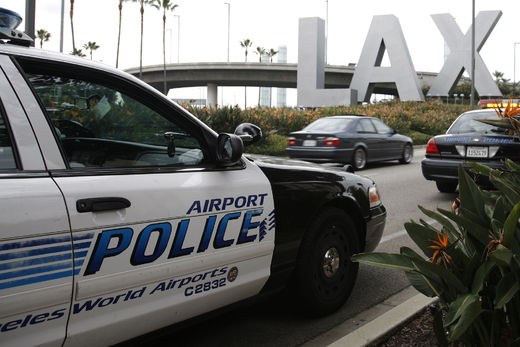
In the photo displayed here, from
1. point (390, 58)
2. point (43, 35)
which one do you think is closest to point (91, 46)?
point (43, 35)

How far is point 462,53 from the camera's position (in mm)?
50156

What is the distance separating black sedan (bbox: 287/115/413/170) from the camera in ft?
46.2

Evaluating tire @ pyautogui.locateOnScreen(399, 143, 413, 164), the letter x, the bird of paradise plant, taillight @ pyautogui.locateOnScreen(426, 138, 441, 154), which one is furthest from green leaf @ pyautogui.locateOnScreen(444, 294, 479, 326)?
the letter x

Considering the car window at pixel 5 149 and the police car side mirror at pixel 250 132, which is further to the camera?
the police car side mirror at pixel 250 132

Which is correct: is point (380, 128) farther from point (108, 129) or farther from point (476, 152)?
point (108, 129)

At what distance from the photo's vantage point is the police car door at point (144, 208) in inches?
95.4

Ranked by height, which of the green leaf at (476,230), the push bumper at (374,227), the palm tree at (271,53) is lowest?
the push bumper at (374,227)

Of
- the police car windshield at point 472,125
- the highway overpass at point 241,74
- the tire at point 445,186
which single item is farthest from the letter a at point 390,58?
the police car windshield at point 472,125

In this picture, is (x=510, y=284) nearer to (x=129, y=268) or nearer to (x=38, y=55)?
(x=129, y=268)

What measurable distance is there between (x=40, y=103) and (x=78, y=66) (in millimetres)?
327

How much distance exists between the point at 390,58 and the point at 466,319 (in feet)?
159

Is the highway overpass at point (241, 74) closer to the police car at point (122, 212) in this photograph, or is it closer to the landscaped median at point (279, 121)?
the landscaped median at point (279, 121)

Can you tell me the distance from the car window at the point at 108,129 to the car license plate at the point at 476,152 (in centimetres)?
676

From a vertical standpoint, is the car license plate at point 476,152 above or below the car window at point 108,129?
below
